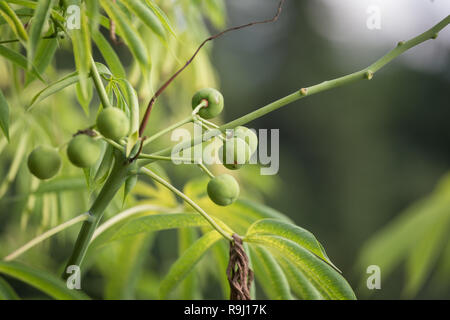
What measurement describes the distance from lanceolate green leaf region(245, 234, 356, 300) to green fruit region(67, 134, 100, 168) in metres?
0.17

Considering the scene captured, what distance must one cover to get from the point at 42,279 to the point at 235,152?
222mm

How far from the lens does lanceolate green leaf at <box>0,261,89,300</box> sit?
419 millimetres

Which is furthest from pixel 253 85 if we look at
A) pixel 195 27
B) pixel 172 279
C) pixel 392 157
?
pixel 172 279

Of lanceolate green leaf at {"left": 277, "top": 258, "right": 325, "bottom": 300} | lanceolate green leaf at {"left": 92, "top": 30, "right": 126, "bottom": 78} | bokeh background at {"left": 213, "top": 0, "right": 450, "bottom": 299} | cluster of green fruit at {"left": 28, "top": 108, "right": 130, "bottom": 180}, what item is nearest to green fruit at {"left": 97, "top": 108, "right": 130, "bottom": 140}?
cluster of green fruit at {"left": 28, "top": 108, "right": 130, "bottom": 180}

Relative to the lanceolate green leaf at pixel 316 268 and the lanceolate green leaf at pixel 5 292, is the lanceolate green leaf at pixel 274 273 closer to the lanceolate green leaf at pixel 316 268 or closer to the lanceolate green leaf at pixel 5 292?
the lanceolate green leaf at pixel 316 268

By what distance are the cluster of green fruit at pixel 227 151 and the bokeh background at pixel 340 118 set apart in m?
4.44

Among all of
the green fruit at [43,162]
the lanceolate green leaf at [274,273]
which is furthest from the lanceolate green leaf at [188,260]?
the green fruit at [43,162]

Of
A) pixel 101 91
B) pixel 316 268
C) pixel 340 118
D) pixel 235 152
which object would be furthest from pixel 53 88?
pixel 340 118

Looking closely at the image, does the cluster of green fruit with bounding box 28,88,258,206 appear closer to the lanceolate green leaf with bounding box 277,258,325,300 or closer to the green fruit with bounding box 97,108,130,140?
the green fruit with bounding box 97,108,130,140

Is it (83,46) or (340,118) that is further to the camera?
(340,118)

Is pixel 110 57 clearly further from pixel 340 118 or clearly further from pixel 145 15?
pixel 340 118

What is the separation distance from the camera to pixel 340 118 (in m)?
5.46

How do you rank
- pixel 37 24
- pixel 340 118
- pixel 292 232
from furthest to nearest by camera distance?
1. pixel 340 118
2. pixel 292 232
3. pixel 37 24

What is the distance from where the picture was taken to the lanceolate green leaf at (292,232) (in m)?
0.37
